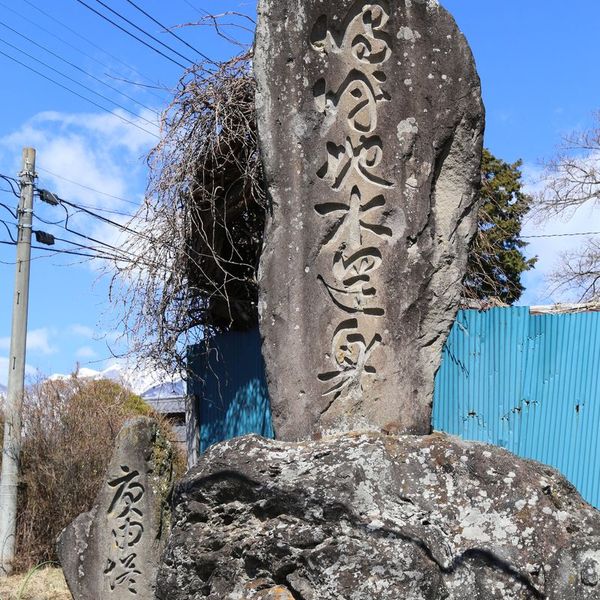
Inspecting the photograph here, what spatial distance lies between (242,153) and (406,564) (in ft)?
14.9

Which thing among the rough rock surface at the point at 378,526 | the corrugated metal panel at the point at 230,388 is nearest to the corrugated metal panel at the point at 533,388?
the corrugated metal panel at the point at 230,388

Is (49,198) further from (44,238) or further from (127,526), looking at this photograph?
(127,526)

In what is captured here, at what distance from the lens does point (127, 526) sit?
259 inches

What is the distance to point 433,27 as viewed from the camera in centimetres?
383

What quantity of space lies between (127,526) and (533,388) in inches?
116

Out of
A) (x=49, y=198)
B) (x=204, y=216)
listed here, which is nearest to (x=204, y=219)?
(x=204, y=216)

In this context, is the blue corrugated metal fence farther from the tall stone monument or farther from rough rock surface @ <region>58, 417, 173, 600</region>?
the tall stone monument

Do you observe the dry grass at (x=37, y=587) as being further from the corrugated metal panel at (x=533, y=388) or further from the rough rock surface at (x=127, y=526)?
the corrugated metal panel at (x=533, y=388)

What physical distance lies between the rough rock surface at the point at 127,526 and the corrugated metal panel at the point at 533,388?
2147 millimetres

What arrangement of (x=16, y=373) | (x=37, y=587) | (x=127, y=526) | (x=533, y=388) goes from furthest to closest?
(x=16, y=373)
(x=37, y=587)
(x=533, y=388)
(x=127, y=526)

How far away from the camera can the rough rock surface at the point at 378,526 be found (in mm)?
3088

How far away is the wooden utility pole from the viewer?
964 centimetres

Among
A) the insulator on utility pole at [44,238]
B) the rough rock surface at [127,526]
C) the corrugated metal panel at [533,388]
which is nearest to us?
the rough rock surface at [127,526]

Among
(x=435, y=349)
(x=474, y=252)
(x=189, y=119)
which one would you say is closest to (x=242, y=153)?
(x=189, y=119)
